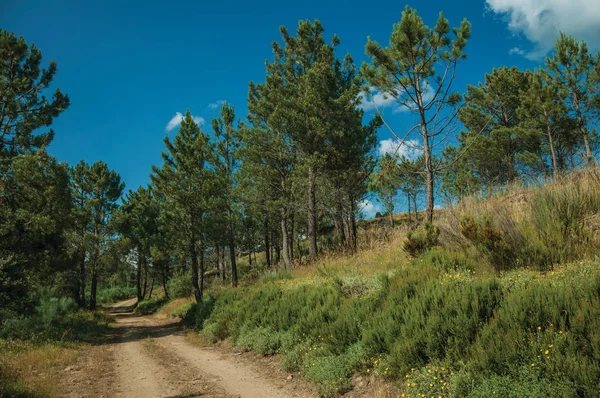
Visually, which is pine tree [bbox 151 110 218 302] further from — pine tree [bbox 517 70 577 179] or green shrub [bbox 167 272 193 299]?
pine tree [bbox 517 70 577 179]

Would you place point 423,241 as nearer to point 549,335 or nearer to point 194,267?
point 549,335

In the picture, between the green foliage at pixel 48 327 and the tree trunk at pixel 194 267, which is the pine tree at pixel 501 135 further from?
the green foliage at pixel 48 327

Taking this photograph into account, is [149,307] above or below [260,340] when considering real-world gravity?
below

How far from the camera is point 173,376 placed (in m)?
7.86

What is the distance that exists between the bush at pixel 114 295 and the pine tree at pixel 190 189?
3826cm

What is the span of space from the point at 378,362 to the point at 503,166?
2452 centimetres

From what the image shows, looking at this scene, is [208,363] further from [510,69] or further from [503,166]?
[510,69]

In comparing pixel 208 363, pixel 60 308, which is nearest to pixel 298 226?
pixel 60 308

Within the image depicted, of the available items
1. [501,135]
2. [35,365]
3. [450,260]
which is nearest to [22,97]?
[35,365]

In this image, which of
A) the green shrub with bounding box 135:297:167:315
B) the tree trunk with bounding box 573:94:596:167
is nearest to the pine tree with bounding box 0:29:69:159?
the green shrub with bounding box 135:297:167:315

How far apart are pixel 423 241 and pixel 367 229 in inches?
318

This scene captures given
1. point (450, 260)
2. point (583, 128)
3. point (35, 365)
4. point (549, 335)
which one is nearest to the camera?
point (549, 335)

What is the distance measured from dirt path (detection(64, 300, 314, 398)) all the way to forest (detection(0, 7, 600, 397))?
0.83m

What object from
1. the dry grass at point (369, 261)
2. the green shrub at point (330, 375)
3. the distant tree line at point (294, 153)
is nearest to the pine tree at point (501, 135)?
the distant tree line at point (294, 153)
